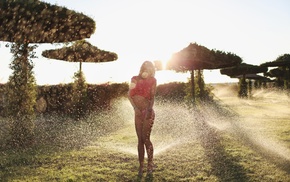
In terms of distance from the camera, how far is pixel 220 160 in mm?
6898

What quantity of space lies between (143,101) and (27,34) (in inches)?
152

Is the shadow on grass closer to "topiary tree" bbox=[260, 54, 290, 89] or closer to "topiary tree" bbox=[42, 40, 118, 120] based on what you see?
"topiary tree" bbox=[42, 40, 118, 120]

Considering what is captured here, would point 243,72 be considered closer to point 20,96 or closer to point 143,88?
point 20,96

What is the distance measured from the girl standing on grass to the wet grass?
0.74m

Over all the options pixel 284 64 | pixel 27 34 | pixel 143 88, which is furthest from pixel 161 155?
pixel 284 64

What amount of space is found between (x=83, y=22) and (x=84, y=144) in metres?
3.49

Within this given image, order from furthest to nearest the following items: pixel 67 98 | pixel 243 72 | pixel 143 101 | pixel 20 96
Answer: pixel 243 72 < pixel 67 98 < pixel 20 96 < pixel 143 101

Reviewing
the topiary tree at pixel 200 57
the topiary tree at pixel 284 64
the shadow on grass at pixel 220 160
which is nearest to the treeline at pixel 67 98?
the topiary tree at pixel 200 57

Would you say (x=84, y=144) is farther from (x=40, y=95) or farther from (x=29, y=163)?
(x=40, y=95)

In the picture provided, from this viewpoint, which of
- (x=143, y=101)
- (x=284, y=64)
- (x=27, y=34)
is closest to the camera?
(x=143, y=101)

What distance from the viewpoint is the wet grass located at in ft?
19.2

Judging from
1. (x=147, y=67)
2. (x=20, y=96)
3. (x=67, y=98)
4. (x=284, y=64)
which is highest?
(x=284, y=64)

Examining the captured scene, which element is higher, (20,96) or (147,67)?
(147,67)

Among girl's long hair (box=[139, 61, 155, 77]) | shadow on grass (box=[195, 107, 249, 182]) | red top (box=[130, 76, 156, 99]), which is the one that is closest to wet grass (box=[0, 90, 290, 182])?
shadow on grass (box=[195, 107, 249, 182])
